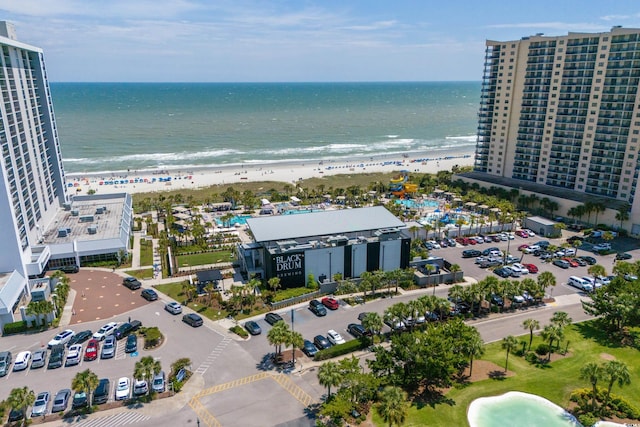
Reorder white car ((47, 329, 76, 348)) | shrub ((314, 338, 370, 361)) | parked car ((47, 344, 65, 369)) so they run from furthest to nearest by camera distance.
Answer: white car ((47, 329, 76, 348)) < shrub ((314, 338, 370, 361)) < parked car ((47, 344, 65, 369))

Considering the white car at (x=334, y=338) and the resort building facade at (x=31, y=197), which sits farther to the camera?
the resort building facade at (x=31, y=197)

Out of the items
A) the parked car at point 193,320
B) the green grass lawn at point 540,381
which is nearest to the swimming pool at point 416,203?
the green grass lawn at point 540,381

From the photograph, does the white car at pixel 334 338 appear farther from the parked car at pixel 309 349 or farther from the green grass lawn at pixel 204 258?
the green grass lawn at pixel 204 258

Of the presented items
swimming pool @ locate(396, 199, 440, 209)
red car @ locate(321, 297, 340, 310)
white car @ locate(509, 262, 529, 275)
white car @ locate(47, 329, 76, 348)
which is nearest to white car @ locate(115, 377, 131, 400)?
white car @ locate(47, 329, 76, 348)

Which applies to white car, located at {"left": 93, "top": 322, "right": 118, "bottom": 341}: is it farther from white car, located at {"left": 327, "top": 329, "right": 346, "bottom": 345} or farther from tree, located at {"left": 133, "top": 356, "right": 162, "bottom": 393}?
white car, located at {"left": 327, "top": 329, "right": 346, "bottom": 345}

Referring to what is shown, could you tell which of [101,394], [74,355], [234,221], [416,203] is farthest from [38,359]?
[416,203]
